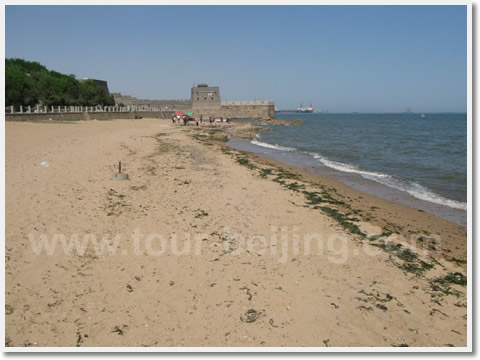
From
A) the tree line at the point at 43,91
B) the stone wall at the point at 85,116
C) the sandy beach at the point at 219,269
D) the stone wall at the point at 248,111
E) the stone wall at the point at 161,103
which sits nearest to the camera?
the sandy beach at the point at 219,269

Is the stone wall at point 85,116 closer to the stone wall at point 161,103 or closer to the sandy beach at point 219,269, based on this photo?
the stone wall at point 161,103

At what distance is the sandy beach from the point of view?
3.87 metres

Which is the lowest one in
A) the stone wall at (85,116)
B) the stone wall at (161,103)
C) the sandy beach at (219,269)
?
the sandy beach at (219,269)

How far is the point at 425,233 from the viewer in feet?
24.5

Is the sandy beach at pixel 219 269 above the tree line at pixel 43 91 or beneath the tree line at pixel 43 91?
beneath

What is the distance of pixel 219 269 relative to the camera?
16.9ft

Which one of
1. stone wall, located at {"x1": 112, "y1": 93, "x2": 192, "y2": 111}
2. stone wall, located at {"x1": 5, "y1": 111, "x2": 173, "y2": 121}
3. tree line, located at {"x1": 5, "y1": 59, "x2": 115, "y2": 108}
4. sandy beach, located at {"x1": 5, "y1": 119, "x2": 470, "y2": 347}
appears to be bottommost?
sandy beach, located at {"x1": 5, "y1": 119, "x2": 470, "y2": 347}

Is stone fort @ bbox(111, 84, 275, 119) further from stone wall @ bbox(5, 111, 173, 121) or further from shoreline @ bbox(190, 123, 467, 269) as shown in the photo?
shoreline @ bbox(190, 123, 467, 269)

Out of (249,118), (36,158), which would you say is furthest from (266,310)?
(249,118)

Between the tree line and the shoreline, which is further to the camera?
the tree line

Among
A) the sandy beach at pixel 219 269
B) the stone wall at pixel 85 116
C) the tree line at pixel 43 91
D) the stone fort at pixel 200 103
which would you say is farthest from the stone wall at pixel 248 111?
the sandy beach at pixel 219 269

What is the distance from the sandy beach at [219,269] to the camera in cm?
387

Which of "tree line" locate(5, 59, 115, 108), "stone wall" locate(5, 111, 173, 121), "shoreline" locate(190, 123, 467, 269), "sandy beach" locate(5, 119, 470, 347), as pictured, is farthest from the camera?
"tree line" locate(5, 59, 115, 108)

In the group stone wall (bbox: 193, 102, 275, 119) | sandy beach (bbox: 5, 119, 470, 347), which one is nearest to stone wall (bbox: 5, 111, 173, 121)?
stone wall (bbox: 193, 102, 275, 119)
